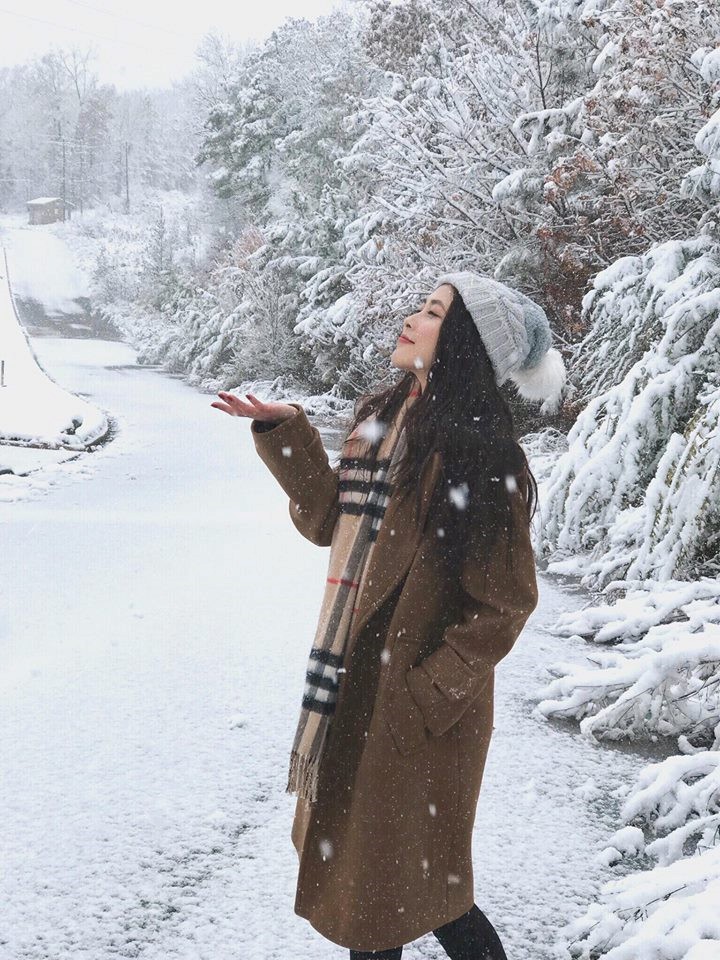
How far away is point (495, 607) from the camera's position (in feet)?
6.03

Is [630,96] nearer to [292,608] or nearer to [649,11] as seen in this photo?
[649,11]

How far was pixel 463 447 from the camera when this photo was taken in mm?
1937

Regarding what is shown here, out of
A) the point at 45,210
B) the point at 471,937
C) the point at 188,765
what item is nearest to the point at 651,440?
the point at 188,765

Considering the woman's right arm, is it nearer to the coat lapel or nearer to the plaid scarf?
the plaid scarf

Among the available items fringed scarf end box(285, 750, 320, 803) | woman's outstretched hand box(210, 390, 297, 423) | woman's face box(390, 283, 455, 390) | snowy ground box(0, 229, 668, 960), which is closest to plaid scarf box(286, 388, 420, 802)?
fringed scarf end box(285, 750, 320, 803)

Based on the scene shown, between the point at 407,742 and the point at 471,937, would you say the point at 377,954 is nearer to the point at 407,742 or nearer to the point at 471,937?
the point at 471,937

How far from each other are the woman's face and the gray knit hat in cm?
4

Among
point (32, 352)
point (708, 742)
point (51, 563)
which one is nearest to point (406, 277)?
point (51, 563)

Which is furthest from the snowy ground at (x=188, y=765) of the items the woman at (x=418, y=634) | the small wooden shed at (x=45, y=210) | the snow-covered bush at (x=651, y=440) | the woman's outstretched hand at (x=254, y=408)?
the small wooden shed at (x=45, y=210)

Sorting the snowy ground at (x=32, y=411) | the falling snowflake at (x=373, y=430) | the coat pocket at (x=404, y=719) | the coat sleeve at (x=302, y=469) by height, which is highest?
the falling snowflake at (x=373, y=430)

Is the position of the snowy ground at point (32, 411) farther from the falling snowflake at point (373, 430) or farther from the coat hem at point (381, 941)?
the coat hem at point (381, 941)

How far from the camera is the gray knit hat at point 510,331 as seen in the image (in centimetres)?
196

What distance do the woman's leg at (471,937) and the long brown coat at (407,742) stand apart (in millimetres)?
87

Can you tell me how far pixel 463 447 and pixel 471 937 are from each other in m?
1.08
